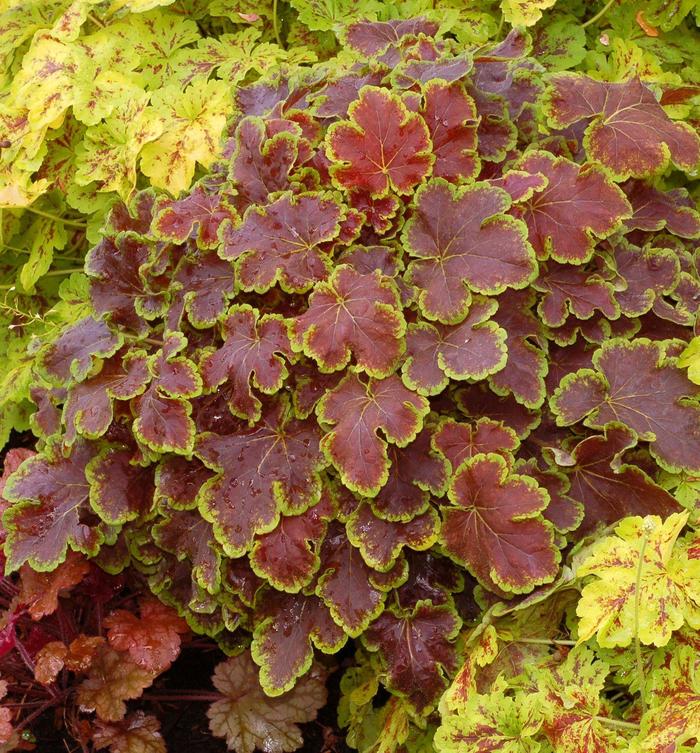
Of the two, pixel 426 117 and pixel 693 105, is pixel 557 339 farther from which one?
pixel 693 105

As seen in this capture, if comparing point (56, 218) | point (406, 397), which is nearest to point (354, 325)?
point (406, 397)

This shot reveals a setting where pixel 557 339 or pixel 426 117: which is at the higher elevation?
pixel 426 117

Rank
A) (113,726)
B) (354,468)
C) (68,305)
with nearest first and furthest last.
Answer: (354,468) → (113,726) → (68,305)

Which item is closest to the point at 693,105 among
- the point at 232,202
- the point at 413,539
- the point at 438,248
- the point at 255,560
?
the point at 438,248

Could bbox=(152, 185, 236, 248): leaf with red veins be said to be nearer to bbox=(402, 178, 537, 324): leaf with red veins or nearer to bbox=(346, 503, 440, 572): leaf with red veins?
bbox=(402, 178, 537, 324): leaf with red veins

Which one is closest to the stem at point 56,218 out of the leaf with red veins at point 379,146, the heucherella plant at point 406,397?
the heucherella plant at point 406,397

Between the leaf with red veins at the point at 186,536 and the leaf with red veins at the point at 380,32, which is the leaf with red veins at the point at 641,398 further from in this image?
the leaf with red veins at the point at 380,32

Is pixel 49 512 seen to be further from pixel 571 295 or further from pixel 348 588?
pixel 571 295
